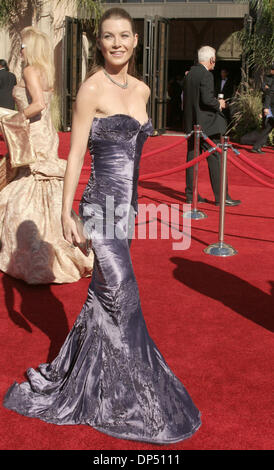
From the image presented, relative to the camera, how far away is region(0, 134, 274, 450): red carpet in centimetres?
294

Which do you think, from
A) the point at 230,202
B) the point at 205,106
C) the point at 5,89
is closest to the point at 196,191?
the point at 230,202

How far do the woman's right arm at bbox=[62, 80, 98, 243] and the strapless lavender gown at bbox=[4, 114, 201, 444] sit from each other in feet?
0.19

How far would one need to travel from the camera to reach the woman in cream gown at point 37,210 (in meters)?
5.07

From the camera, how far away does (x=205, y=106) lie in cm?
802

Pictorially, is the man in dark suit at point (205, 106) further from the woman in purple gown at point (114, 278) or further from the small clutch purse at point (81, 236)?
the small clutch purse at point (81, 236)

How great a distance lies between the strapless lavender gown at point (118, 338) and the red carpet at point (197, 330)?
0.27ft

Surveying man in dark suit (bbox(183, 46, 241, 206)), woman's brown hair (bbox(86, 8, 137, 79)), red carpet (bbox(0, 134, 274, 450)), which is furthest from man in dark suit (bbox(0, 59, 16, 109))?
woman's brown hair (bbox(86, 8, 137, 79))

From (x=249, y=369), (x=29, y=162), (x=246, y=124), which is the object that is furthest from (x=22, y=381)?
(x=246, y=124)

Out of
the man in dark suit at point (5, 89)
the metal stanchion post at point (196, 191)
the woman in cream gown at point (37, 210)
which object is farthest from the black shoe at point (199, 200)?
the man in dark suit at point (5, 89)

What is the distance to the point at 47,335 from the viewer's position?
4094 mm

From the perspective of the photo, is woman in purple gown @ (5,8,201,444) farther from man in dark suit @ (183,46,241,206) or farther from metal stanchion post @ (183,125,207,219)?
man in dark suit @ (183,46,241,206)

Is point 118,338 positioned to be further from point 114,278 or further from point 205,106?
point 205,106

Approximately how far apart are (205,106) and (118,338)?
18.4 ft

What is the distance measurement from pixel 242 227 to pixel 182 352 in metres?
3.60
